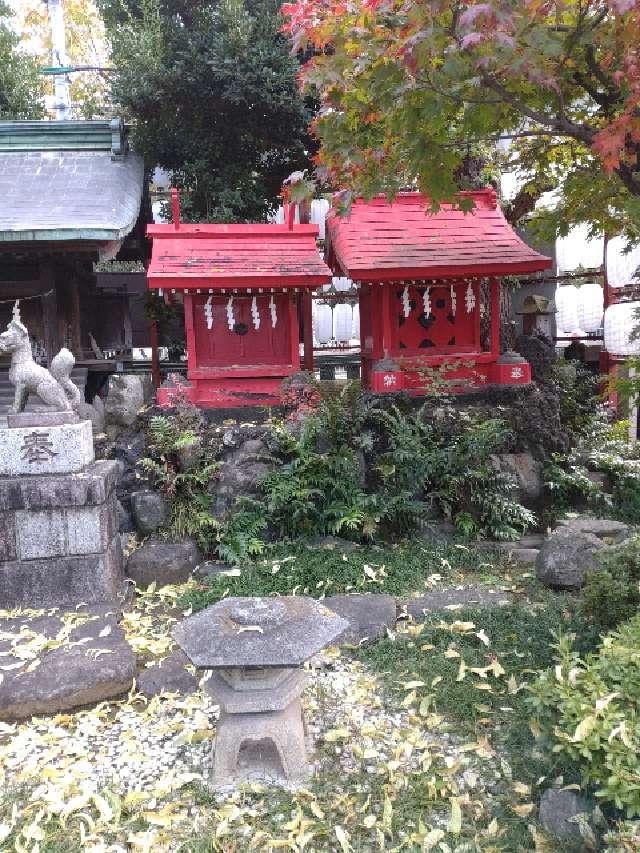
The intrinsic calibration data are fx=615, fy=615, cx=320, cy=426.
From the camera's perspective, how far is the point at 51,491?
20.5 feet

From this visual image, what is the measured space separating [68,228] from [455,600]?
23.2 ft

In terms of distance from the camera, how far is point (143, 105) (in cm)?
1214

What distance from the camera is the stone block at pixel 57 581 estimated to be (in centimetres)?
621

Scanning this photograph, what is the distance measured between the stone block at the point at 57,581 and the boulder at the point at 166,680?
5.13ft

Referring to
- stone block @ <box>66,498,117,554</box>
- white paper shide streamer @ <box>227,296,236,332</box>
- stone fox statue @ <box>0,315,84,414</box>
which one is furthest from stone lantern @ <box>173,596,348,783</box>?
white paper shide streamer @ <box>227,296,236,332</box>

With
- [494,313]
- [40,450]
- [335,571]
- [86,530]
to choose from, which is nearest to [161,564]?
[86,530]

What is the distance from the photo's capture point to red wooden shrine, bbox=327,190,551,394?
8.73 meters

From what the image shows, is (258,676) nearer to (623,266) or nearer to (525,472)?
(525,472)

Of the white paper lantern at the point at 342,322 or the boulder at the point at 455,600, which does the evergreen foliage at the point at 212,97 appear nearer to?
Result: the white paper lantern at the point at 342,322

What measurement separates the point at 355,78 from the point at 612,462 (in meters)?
6.85

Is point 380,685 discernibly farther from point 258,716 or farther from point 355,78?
point 355,78

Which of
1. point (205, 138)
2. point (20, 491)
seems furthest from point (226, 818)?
point (205, 138)

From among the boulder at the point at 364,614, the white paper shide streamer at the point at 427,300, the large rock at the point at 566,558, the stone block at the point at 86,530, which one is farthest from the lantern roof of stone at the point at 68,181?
the large rock at the point at 566,558

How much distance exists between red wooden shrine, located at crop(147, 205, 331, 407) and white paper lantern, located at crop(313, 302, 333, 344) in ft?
15.3
